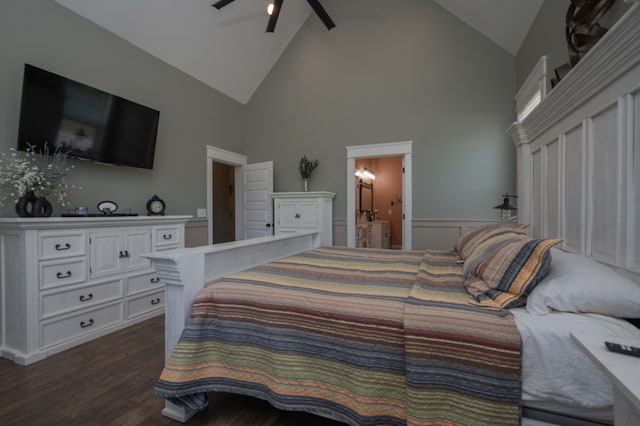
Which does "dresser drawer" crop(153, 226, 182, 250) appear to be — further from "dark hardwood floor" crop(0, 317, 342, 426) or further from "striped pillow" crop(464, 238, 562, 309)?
"striped pillow" crop(464, 238, 562, 309)

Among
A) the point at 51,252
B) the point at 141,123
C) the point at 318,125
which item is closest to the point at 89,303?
the point at 51,252

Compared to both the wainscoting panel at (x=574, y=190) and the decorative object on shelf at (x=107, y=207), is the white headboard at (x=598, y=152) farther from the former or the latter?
the decorative object on shelf at (x=107, y=207)

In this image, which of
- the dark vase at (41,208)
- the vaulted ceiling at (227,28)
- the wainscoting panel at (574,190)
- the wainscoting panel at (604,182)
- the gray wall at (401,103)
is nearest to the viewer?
the wainscoting panel at (604,182)

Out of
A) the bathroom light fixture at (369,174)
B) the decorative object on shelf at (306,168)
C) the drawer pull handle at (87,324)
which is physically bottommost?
the drawer pull handle at (87,324)

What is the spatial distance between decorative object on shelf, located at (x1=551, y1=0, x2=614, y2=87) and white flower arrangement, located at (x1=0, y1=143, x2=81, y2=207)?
3.68 m

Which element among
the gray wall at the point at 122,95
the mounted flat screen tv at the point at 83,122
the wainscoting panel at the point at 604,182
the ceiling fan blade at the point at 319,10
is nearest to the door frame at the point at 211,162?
the gray wall at the point at 122,95

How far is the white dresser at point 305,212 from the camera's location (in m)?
4.25

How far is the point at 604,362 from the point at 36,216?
326 cm

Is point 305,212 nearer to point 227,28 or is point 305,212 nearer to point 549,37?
point 227,28

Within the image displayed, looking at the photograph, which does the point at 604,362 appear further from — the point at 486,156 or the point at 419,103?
the point at 419,103

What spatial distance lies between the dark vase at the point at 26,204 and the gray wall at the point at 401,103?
314 cm

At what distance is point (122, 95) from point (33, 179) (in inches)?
54.8

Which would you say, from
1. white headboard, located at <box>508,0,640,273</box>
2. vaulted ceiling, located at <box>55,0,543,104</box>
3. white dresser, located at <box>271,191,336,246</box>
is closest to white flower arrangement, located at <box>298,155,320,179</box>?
white dresser, located at <box>271,191,336,246</box>

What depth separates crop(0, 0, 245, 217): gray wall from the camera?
238 centimetres
